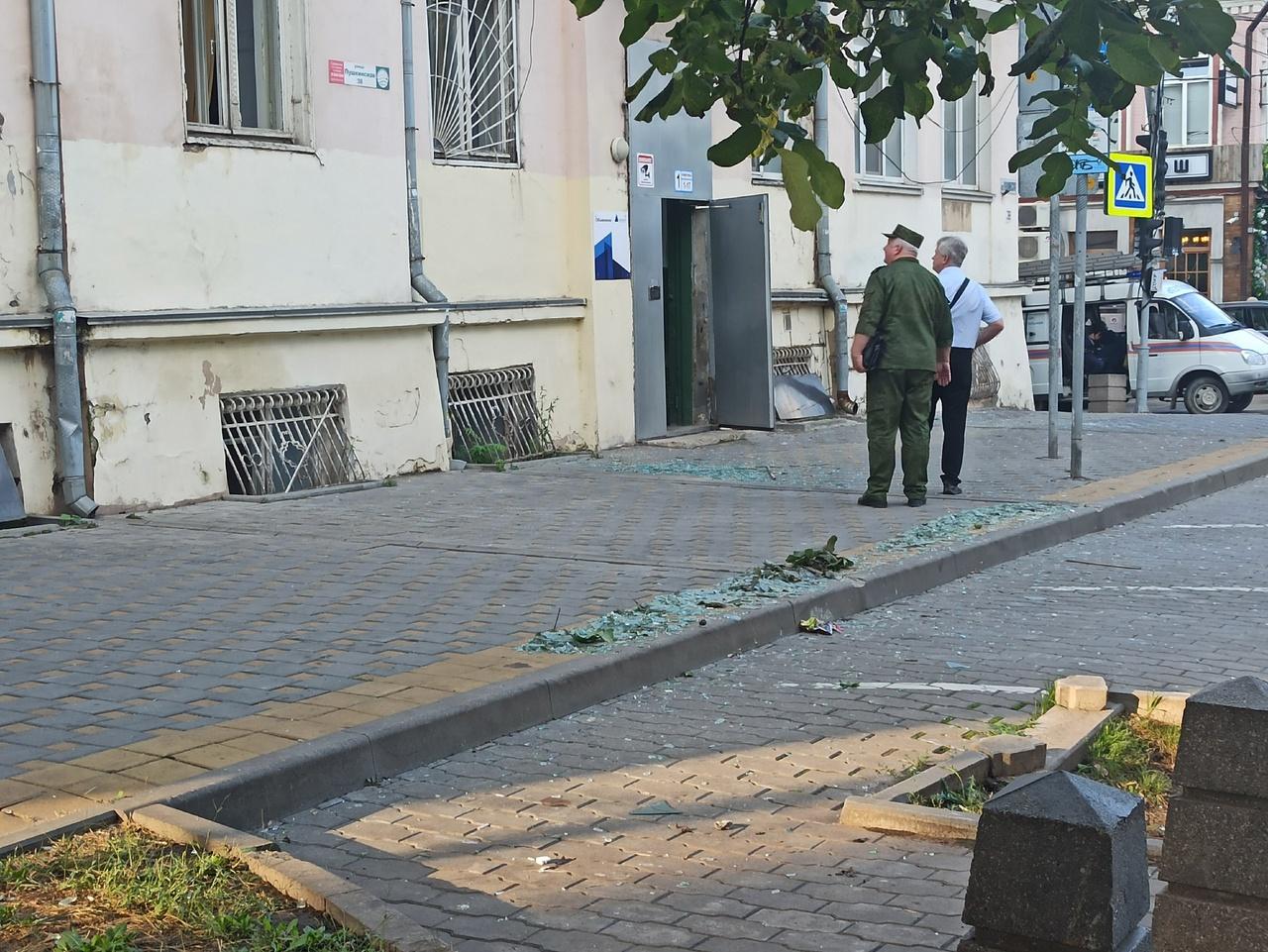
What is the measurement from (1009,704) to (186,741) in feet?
9.63

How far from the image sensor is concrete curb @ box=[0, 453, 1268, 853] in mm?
4746

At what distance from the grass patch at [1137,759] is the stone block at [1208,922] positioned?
1803 mm

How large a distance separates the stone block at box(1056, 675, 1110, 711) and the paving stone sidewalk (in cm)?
187

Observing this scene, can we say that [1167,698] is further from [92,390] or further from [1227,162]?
[1227,162]

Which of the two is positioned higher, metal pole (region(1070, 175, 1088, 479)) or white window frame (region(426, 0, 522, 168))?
white window frame (region(426, 0, 522, 168))

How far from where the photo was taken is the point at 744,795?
509 centimetres

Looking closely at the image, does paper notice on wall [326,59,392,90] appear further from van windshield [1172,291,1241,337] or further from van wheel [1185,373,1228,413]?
van wheel [1185,373,1228,413]

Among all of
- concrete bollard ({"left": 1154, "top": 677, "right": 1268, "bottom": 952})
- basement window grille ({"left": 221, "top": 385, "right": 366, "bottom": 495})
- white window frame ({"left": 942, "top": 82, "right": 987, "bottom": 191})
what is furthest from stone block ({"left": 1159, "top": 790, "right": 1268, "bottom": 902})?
white window frame ({"left": 942, "top": 82, "right": 987, "bottom": 191})

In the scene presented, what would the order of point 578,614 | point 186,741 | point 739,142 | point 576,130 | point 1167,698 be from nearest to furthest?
point 739,142, point 186,741, point 1167,698, point 578,614, point 576,130

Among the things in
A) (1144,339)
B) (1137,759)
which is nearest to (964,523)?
(1137,759)

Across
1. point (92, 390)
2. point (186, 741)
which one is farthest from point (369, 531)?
point (186, 741)

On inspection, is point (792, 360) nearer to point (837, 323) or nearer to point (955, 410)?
point (837, 323)

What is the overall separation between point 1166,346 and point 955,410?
14.6 m

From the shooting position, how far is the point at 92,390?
10.5m
